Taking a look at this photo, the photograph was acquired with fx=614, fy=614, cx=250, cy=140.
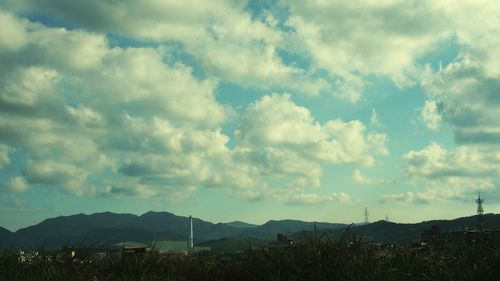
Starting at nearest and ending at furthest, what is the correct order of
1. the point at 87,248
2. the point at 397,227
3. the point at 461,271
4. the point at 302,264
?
1. the point at 461,271
2. the point at 302,264
3. the point at 87,248
4. the point at 397,227

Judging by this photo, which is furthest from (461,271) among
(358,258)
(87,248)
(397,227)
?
(397,227)

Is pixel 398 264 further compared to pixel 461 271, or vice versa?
pixel 398 264

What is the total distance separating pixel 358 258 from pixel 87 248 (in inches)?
374

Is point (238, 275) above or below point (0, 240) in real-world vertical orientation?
below

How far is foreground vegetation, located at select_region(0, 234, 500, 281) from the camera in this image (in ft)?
42.9

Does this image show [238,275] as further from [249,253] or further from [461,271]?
[461,271]

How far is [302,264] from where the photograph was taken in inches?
634

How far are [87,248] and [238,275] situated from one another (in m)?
5.16

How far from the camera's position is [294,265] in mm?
15828

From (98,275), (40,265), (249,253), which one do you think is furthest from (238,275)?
(40,265)

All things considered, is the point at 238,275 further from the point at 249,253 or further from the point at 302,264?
the point at 302,264

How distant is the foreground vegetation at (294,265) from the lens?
13.1 meters

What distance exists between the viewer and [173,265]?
20.4 metres

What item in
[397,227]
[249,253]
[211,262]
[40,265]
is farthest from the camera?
[397,227]
